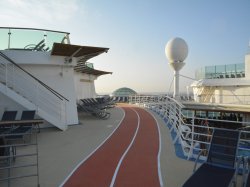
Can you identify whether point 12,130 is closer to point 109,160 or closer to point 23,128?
point 23,128

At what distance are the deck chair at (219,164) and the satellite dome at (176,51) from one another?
19.4 metres

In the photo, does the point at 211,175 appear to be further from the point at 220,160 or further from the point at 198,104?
the point at 198,104

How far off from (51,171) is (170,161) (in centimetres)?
312

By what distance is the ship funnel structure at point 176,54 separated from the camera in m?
25.1

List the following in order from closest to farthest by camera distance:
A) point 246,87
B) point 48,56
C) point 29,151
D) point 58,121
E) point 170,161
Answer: point 170,161 < point 29,151 < point 58,121 < point 48,56 < point 246,87

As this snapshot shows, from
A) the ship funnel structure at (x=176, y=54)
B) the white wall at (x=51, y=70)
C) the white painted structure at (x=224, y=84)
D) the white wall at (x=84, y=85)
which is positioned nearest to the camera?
the white wall at (x=51, y=70)

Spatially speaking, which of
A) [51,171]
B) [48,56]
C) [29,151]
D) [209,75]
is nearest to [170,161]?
[51,171]

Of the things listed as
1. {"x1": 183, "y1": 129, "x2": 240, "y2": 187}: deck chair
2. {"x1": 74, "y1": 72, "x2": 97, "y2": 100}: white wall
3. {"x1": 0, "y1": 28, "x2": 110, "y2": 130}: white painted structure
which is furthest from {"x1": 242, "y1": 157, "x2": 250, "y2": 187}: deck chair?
{"x1": 74, "y1": 72, "x2": 97, "y2": 100}: white wall

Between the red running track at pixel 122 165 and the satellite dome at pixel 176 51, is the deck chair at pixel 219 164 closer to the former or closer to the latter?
the red running track at pixel 122 165

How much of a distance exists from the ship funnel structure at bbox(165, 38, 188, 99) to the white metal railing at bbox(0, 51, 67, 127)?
525 inches

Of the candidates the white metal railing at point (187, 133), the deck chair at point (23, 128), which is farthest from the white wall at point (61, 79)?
the white metal railing at point (187, 133)

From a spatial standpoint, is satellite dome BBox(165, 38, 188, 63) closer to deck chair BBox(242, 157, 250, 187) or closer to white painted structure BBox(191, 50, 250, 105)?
white painted structure BBox(191, 50, 250, 105)

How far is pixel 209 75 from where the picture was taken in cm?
3341

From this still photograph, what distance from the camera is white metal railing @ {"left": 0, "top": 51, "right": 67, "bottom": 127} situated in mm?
13609
